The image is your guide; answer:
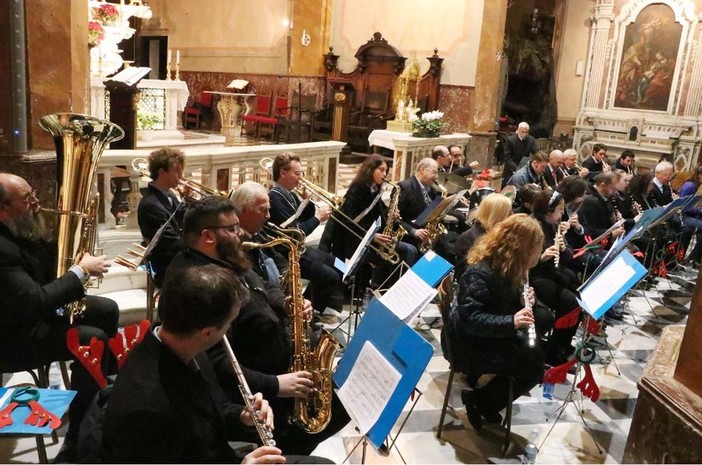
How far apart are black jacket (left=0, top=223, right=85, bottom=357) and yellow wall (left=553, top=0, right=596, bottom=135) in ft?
46.1

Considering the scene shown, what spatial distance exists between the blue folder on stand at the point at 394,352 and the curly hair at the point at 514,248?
1148 millimetres

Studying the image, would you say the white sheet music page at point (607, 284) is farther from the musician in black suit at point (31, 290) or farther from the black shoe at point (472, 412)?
the musician in black suit at point (31, 290)

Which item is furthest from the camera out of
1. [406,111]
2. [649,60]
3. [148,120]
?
[649,60]

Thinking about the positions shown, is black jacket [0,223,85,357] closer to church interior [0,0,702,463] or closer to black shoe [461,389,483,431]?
church interior [0,0,702,463]

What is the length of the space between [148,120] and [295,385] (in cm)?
869

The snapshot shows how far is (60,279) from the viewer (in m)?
2.85

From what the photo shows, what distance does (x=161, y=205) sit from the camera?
3.89 m

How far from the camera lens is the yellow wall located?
14594 mm

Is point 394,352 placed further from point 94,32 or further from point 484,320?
point 94,32

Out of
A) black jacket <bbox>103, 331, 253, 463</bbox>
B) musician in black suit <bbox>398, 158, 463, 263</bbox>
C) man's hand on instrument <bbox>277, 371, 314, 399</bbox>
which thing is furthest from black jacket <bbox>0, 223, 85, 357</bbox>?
musician in black suit <bbox>398, 158, 463, 263</bbox>

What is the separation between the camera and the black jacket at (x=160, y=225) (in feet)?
12.2

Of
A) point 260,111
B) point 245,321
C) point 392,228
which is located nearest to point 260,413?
point 245,321

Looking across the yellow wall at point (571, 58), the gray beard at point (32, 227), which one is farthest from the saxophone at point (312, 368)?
the yellow wall at point (571, 58)

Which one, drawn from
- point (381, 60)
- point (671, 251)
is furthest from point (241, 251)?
point (381, 60)
